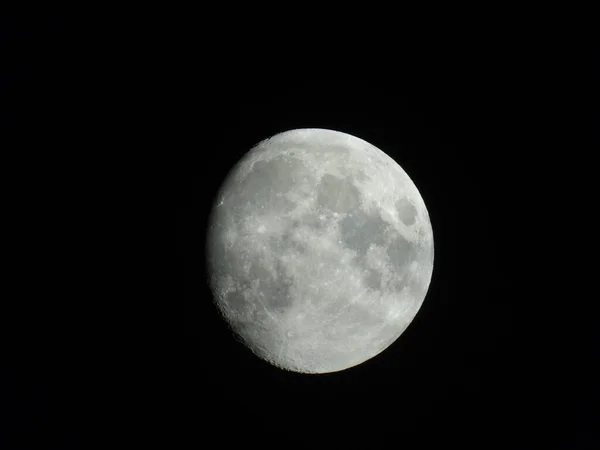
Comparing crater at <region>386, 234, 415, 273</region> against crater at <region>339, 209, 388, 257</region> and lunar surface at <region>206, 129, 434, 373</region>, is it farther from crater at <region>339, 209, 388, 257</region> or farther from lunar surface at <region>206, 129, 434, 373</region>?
crater at <region>339, 209, 388, 257</region>

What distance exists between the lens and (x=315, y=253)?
3459 millimetres

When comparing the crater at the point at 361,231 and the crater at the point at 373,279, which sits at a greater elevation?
the crater at the point at 361,231

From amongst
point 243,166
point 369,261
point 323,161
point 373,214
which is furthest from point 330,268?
point 243,166

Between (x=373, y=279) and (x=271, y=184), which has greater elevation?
(x=271, y=184)

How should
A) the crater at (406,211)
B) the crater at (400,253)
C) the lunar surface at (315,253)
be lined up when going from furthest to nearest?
the crater at (406,211) < the crater at (400,253) < the lunar surface at (315,253)

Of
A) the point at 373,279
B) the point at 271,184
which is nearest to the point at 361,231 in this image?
the point at 373,279

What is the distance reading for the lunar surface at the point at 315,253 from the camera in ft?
11.5

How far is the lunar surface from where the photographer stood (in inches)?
138

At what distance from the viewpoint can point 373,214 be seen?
11.9ft

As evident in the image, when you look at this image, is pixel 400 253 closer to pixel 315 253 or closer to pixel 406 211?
pixel 406 211

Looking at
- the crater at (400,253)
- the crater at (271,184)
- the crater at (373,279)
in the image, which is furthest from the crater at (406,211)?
the crater at (271,184)

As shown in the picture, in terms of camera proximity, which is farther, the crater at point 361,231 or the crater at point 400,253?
the crater at point 400,253

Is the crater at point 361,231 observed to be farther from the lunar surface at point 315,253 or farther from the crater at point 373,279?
the crater at point 373,279

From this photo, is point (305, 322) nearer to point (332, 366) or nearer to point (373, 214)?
point (332, 366)
